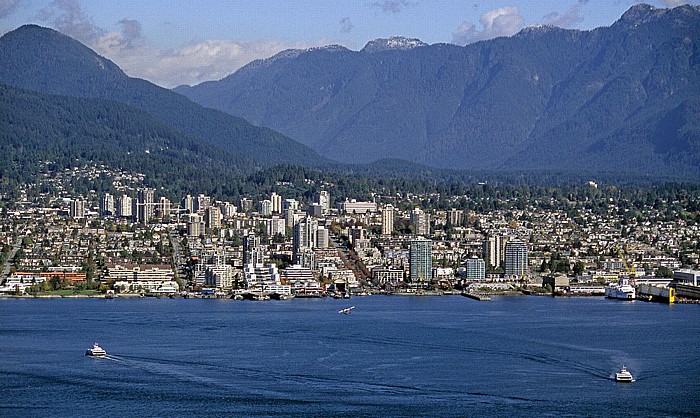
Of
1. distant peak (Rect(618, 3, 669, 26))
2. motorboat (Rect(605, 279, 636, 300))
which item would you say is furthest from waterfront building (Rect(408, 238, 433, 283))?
distant peak (Rect(618, 3, 669, 26))

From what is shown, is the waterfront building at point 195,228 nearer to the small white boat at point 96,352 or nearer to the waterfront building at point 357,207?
the waterfront building at point 357,207

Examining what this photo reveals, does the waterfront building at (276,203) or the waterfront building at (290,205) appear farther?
the waterfront building at (276,203)

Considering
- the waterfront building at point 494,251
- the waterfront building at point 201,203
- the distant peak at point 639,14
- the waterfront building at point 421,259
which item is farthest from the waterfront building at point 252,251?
the distant peak at point 639,14

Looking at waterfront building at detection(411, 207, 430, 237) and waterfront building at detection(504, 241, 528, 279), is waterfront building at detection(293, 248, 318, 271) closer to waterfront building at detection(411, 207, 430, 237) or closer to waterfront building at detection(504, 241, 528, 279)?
waterfront building at detection(504, 241, 528, 279)

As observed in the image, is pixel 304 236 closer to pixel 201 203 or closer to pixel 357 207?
pixel 357 207

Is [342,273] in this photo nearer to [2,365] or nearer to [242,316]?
[242,316]
